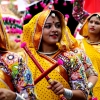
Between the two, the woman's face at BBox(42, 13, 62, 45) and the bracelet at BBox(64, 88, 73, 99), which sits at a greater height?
the woman's face at BBox(42, 13, 62, 45)

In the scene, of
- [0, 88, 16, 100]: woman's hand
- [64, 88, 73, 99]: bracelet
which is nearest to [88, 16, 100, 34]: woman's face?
[64, 88, 73, 99]: bracelet

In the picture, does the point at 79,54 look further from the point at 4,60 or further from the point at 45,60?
the point at 4,60

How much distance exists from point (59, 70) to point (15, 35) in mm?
3217

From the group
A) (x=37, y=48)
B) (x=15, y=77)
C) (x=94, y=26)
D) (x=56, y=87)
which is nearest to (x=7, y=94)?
(x=15, y=77)

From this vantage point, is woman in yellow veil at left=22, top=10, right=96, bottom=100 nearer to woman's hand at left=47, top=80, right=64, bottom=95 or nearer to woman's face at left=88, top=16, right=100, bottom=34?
woman's hand at left=47, top=80, right=64, bottom=95

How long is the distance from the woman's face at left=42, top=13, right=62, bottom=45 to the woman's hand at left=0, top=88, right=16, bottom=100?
1.44 m

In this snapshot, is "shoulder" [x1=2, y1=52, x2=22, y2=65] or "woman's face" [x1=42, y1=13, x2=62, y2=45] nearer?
"shoulder" [x1=2, y1=52, x2=22, y2=65]

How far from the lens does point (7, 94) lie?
315 cm

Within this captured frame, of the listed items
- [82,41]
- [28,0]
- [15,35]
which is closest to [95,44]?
[82,41]

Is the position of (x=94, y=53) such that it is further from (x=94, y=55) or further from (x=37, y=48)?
(x=37, y=48)

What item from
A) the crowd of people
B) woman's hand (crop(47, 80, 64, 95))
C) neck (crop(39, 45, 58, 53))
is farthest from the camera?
neck (crop(39, 45, 58, 53))

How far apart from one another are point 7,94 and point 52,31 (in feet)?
5.01

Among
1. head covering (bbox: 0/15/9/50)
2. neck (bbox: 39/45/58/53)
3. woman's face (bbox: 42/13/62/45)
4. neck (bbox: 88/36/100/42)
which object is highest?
head covering (bbox: 0/15/9/50)

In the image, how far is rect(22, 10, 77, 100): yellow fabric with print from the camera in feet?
14.4
